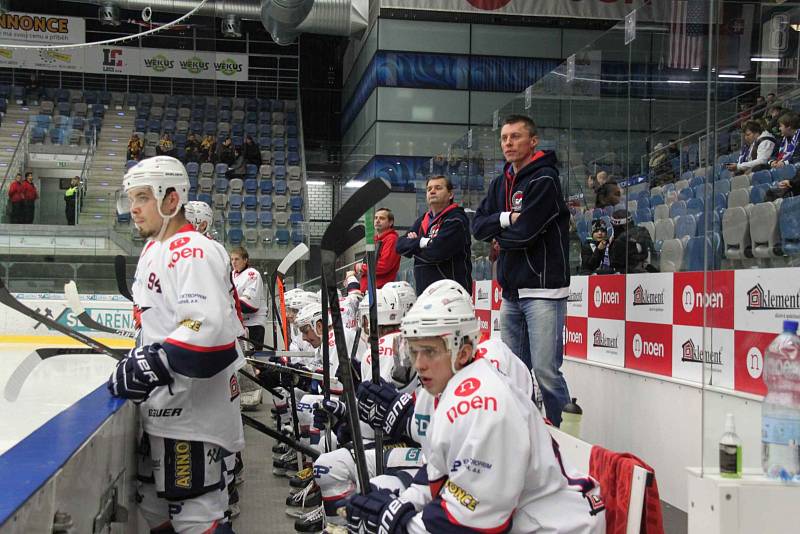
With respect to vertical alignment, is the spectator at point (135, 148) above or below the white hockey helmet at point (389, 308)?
above

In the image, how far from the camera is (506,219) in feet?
10.3

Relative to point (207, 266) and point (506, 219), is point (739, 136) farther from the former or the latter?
point (207, 266)

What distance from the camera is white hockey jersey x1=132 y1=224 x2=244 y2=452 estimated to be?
6.53 ft

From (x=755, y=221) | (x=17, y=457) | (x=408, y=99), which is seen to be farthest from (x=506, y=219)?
(x=408, y=99)

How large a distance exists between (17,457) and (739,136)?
1.96 m

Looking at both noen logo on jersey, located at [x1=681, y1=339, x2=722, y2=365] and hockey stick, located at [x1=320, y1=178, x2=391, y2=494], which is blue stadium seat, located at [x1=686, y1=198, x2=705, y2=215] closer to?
noen logo on jersey, located at [x1=681, y1=339, x2=722, y2=365]

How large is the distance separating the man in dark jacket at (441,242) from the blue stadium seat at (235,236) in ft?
15.4

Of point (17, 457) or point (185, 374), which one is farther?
point (185, 374)

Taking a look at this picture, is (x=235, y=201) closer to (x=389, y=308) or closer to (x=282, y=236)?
(x=282, y=236)

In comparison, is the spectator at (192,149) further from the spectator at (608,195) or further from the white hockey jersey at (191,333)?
the white hockey jersey at (191,333)

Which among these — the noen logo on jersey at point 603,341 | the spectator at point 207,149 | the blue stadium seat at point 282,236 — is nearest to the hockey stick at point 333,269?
the noen logo on jersey at point 603,341

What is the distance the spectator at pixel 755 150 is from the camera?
2.38m

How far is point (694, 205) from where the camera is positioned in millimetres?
2867

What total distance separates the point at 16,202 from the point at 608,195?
550 centimetres
